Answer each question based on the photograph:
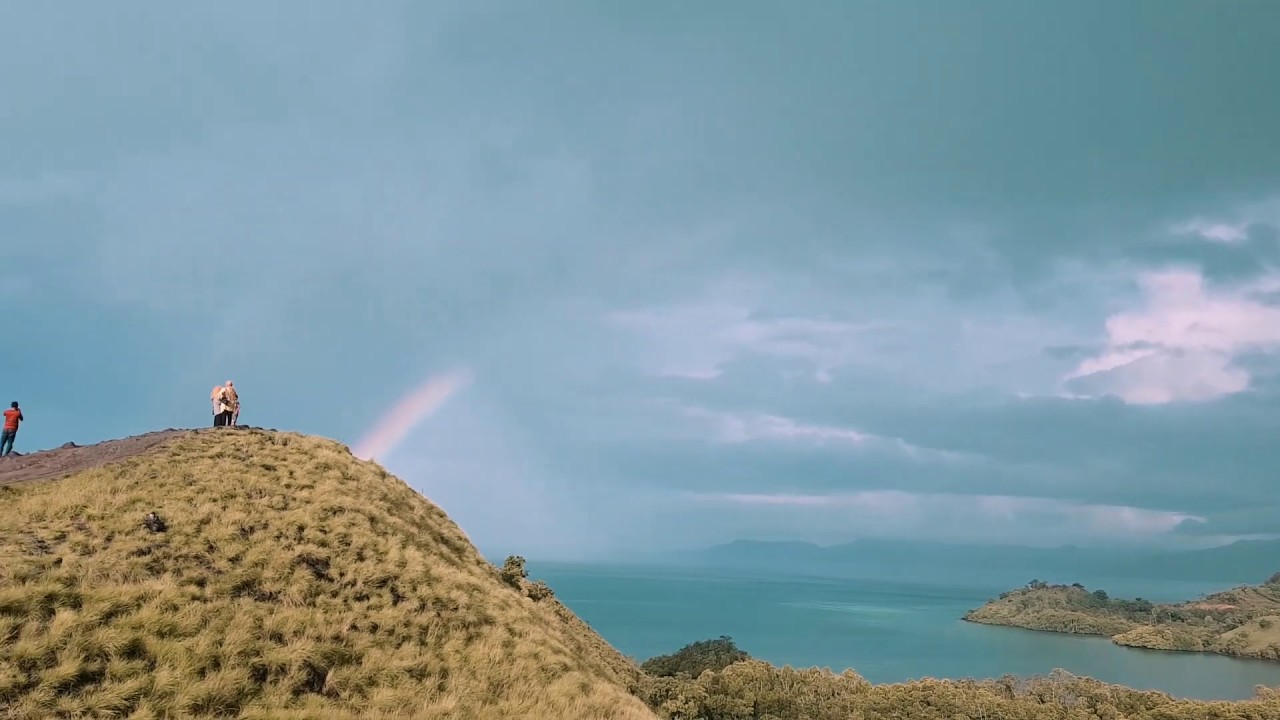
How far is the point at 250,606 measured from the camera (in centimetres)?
1828

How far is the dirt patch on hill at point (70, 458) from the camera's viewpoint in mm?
25844

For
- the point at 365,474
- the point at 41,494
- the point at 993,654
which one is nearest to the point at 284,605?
the point at 41,494

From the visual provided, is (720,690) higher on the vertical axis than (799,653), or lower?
higher

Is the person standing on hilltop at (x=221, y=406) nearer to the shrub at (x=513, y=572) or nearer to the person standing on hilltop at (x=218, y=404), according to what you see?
the person standing on hilltop at (x=218, y=404)

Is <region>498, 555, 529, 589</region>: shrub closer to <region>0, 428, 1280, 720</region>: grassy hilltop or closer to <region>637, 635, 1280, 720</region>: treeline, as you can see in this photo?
<region>0, 428, 1280, 720</region>: grassy hilltop

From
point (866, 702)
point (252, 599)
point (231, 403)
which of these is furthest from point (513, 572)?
point (866, 702)

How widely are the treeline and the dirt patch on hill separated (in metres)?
34.3

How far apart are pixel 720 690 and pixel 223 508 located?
4846 cm

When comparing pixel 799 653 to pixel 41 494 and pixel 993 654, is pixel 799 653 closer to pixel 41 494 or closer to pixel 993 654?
pixel 993 654

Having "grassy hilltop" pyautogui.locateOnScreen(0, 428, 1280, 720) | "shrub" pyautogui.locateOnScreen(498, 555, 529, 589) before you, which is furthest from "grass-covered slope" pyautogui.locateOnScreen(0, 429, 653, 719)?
"shrub" pyautogui.locateOnScreen(498, 555, 529, 589)

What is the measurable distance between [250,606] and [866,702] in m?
52.3

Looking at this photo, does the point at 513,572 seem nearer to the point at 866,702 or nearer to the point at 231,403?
the point at 231,403

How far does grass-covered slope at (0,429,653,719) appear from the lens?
46.2 ft

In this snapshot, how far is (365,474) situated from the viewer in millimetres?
32094
